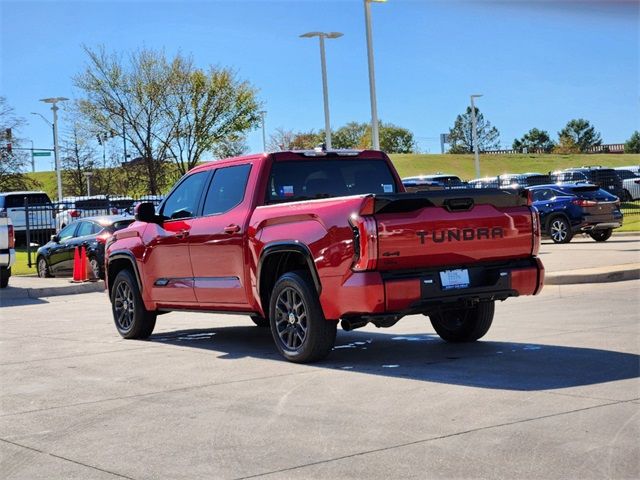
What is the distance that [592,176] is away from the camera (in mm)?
43031

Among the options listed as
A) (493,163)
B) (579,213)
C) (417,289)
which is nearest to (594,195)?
(579,213)

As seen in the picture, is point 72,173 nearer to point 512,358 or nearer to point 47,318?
point 47,318

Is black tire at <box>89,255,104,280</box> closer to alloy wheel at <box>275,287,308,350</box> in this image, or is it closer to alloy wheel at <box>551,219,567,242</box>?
alloy wheel at <box>551,219,567,242</box>

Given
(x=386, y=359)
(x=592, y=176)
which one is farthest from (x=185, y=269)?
(x=592, y=176)

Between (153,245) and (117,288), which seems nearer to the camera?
(153,245)

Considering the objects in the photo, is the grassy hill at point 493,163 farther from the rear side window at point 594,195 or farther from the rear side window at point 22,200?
the rear side window at point 594,195

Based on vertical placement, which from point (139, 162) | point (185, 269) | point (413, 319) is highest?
point (139, 162)

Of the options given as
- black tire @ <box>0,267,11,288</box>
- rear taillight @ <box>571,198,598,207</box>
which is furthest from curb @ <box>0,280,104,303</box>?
rear taillight @ <box>571,198,598,207</box>

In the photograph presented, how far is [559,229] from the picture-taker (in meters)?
27.3

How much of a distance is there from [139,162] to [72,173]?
25777 millimetres

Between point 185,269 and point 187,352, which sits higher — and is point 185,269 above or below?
above

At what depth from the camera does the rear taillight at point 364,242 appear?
797 cm

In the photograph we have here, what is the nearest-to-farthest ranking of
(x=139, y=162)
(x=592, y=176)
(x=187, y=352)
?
(x=187, y=352) < (x=592, y=176) < (x=139, y=162)

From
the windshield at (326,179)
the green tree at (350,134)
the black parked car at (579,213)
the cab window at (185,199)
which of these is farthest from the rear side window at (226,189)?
the green tree at (350,134)
